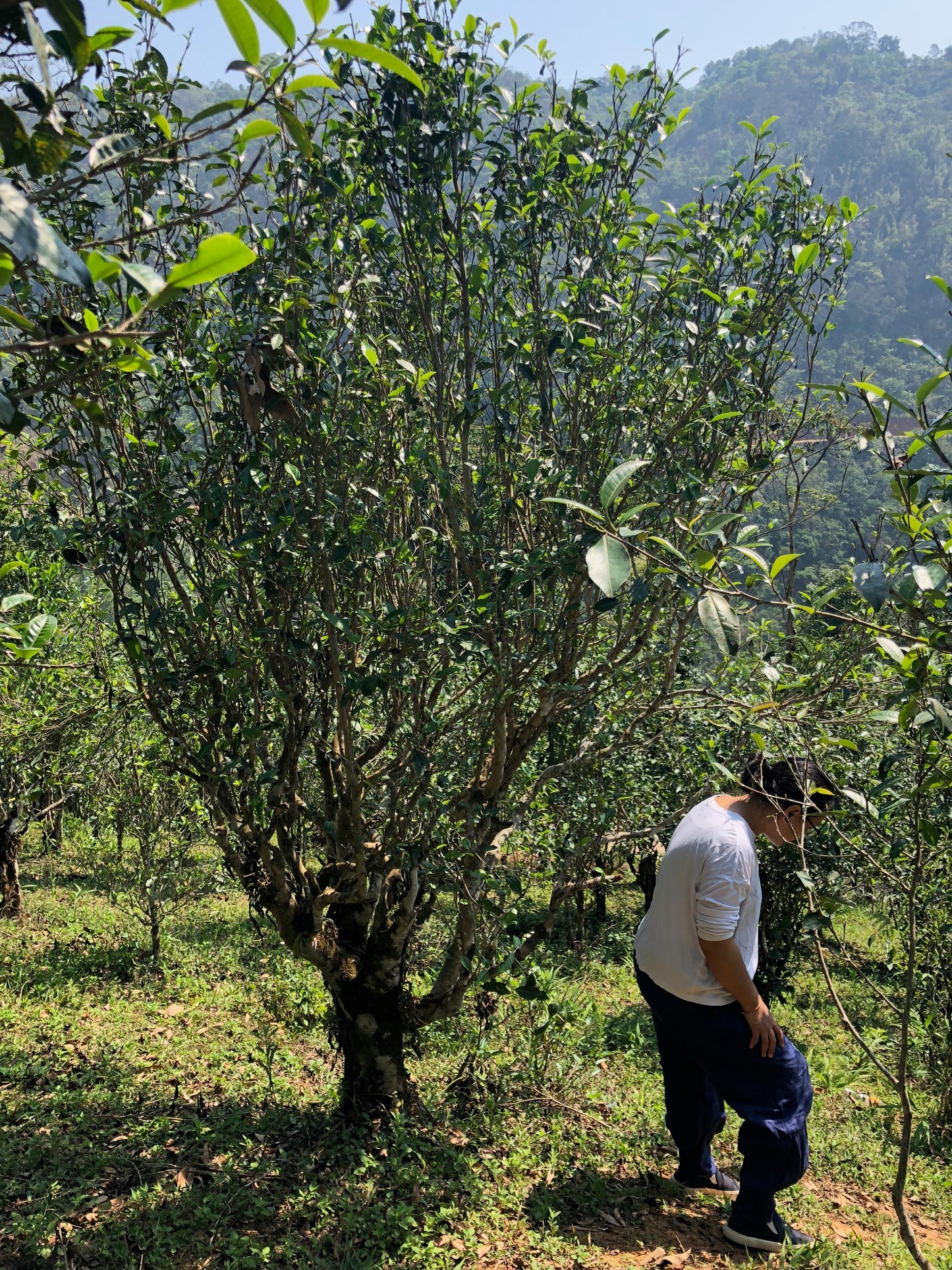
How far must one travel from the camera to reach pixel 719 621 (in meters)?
1.50

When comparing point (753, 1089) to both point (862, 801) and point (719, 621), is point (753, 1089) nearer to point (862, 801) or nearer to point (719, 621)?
point (862, 801)

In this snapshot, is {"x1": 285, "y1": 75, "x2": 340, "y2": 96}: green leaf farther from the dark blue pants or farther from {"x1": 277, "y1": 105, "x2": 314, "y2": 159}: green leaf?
the dark blue pants

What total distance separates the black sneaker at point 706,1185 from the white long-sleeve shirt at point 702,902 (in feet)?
3.05

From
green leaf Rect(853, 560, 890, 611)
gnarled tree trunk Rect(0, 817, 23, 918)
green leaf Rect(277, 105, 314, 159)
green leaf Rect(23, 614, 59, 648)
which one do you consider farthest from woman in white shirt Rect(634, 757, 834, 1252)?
gnarled tree trunk Rect(0, 817, 23, 918)

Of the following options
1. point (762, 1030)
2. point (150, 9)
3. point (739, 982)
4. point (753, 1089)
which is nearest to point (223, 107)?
point (150, 9)

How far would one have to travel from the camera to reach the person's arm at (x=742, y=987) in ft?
10.0

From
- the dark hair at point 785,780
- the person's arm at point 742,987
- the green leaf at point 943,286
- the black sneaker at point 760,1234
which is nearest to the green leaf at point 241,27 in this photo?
the green leaf at point 943,286

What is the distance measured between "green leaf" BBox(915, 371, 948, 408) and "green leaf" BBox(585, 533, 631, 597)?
2.22 feet

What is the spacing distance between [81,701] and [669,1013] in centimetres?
480

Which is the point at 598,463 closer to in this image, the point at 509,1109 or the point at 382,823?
the point at 382,823

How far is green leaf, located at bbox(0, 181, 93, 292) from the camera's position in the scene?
2.91ft

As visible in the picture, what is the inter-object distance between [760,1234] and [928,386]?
9.59ft

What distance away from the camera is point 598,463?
3.47 metres

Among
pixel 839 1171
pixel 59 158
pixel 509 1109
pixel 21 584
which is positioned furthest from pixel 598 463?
pixel 21 584
